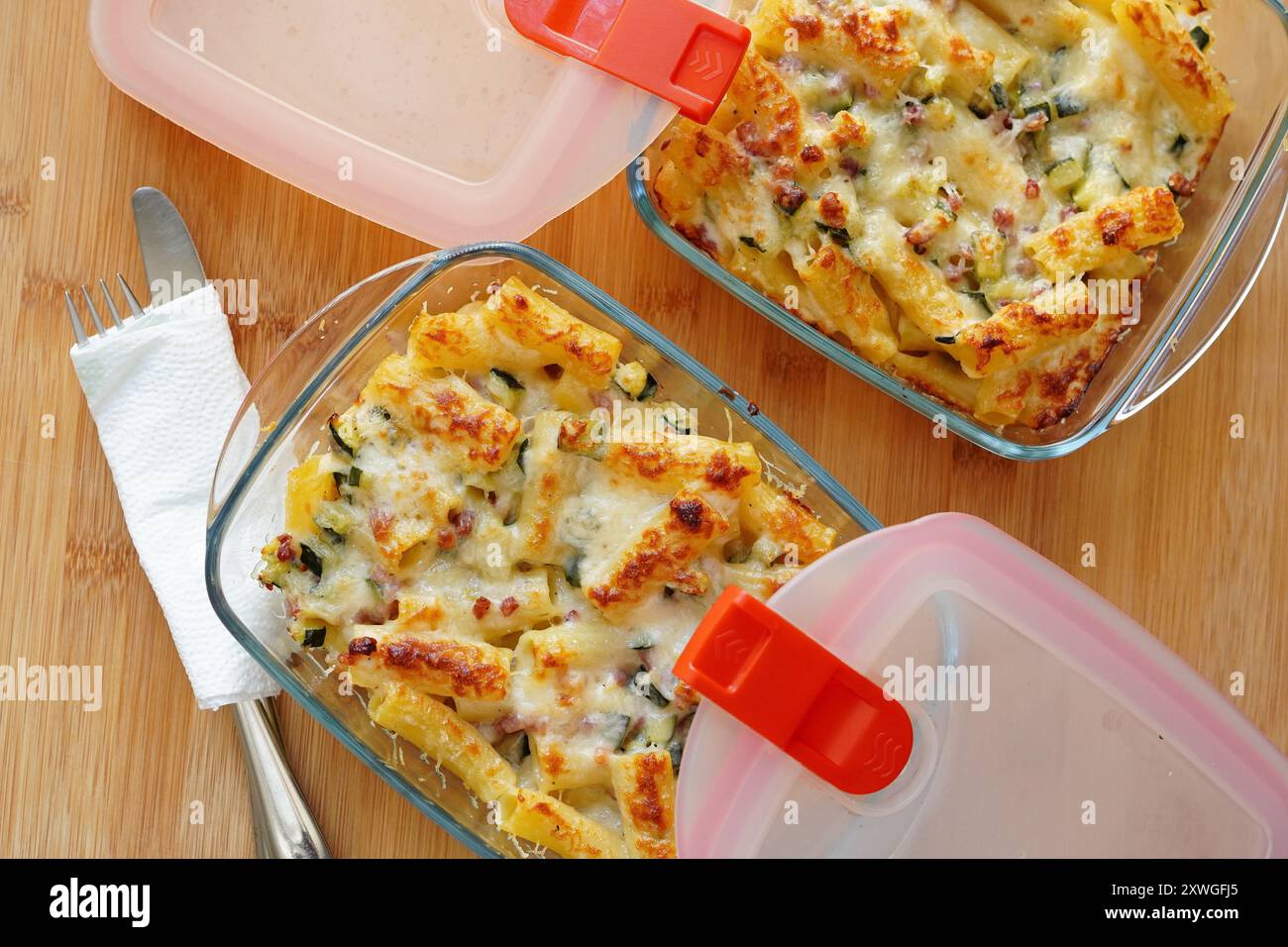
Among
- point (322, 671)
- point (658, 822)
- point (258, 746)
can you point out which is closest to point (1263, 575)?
point (658, 822)

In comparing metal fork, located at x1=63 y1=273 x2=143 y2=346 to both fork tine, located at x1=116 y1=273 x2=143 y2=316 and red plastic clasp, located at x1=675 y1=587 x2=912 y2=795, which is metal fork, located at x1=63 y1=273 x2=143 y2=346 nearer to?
fork tine, located at x1=116 y1=273 x2=143 y2=316

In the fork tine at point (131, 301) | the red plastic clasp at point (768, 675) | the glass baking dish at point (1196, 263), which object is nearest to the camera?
the red plastic clasp at point (768, 675)

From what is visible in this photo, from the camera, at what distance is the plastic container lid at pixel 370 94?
1677 mm

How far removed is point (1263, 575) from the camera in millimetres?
1845

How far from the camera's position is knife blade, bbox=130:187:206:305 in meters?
1.81

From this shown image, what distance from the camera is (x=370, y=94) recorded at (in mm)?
1705

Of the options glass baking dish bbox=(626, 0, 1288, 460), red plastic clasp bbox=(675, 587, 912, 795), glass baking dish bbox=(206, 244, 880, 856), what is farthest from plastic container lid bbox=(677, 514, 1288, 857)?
glass baking dish bbox=(626, 0, 1288, 460)

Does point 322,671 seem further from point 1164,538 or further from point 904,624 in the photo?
point 1164,538

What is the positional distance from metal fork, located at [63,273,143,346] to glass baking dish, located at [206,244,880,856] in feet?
0.92

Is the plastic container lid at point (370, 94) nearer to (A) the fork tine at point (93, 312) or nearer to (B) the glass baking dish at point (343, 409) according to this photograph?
(B) the glass baking dish at point (343, 409)

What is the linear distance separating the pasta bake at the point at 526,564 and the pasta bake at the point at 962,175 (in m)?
0.28

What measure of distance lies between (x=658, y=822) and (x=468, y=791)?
261 millimetres

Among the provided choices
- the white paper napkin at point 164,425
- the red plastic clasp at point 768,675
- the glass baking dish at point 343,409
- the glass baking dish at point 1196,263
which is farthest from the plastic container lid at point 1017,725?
the white paper napkin at point 164,425

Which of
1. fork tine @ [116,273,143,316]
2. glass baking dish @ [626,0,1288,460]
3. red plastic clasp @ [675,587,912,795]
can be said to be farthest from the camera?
fork tine @ [116,273,143,316]
